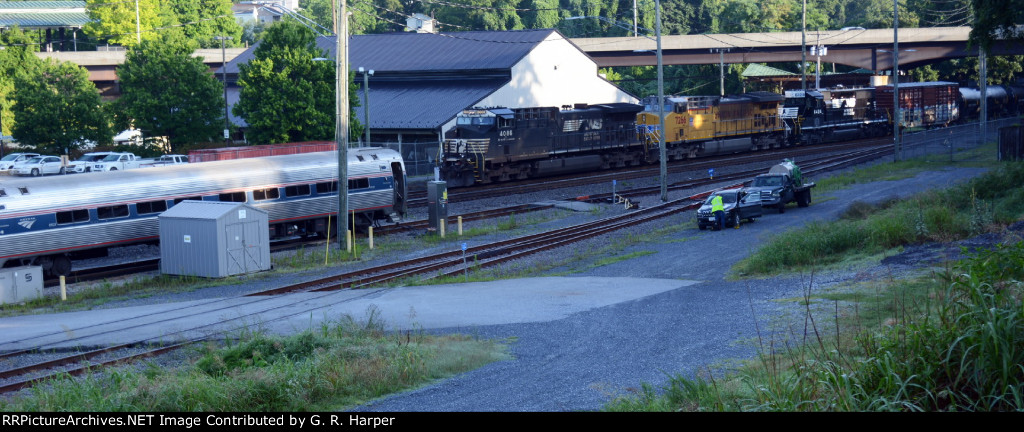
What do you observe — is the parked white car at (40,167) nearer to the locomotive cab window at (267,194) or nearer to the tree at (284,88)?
the tree at (284,88)

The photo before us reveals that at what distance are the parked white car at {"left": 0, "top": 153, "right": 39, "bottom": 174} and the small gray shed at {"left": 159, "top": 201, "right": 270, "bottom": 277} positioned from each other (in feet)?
124

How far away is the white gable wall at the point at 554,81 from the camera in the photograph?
61906 millimetres

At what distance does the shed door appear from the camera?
83.5 ft

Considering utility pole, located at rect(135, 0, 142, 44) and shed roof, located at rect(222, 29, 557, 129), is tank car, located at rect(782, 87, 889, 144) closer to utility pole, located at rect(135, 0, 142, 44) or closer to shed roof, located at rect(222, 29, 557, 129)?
shed roof, located at rect(222, 29, 557, 129)

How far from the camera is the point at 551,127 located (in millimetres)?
45875

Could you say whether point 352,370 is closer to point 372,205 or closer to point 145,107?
point 372,205

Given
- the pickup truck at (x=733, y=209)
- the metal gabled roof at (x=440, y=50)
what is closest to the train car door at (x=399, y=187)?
the pickup truck at (x=733, y=209)

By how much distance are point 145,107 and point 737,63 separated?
56992 millimetres

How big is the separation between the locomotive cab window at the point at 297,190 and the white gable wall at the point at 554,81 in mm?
29444

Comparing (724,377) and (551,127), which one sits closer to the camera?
(724,377)

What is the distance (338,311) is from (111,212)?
11.3 metres

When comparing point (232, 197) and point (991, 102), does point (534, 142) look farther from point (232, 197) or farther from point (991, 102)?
point (991, 102)

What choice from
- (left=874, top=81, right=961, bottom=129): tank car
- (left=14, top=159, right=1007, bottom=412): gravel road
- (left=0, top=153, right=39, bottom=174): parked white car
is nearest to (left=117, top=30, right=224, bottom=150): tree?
(left=0, top=153, right=39, bottom=174): parked white car
